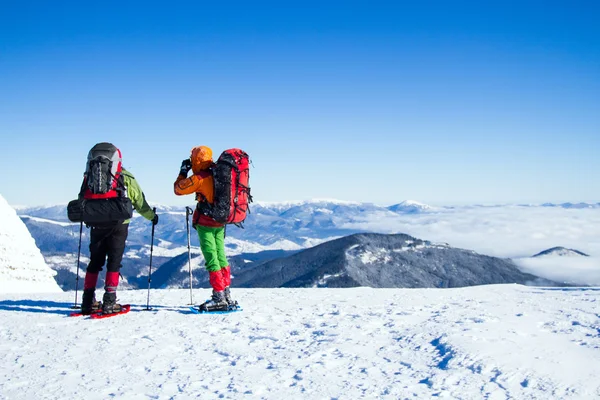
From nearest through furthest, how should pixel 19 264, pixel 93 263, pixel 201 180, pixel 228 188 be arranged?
pixel 201 180 → pixel 228 188 → pixel 93 263 → pixel 19 264

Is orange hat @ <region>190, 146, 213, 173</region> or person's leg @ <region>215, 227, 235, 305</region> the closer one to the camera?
orange hat @ <region>190, 146, 213, 173</region>

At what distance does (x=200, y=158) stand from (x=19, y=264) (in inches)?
1122

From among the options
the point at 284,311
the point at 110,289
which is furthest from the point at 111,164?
the point at 284,311

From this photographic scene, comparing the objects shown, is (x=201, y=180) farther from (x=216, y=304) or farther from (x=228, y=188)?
(x=216, y=304)

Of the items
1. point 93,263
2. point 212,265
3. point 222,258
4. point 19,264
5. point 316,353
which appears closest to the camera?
point 316,353

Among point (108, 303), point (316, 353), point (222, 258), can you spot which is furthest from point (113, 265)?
point (316, 353)

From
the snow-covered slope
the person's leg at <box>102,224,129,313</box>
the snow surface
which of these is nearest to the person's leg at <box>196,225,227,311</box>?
the snow surface

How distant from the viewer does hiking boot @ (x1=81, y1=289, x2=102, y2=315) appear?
30.2ft

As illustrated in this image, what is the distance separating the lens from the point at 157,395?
15.7 feet

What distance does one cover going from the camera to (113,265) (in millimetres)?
9289

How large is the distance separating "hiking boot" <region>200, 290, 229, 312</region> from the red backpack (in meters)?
1.65

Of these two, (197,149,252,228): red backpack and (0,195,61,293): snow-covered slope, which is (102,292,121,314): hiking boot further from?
(0,195,61,293): snow-covered slope

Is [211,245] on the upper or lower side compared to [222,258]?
upper

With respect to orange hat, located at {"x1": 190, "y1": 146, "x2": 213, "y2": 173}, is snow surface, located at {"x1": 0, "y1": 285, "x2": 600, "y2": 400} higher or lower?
lower
